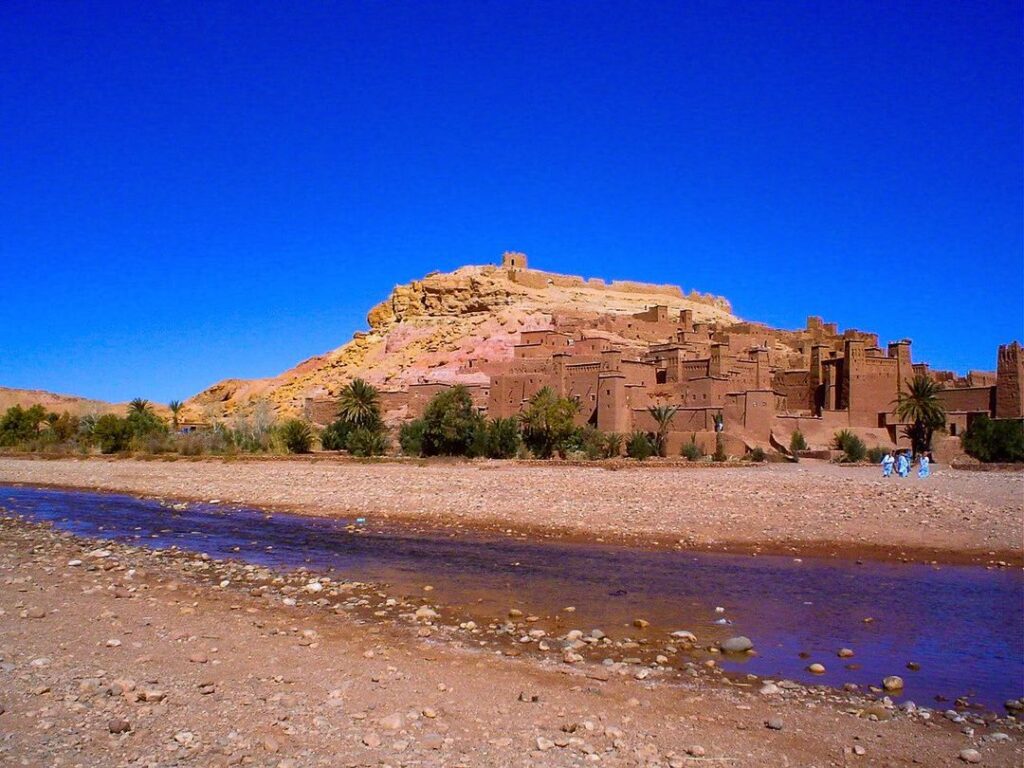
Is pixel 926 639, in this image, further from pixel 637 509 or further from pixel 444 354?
pixel 444 354

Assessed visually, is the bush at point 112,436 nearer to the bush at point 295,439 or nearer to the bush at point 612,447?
the bush at point 295,439

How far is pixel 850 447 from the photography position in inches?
1265

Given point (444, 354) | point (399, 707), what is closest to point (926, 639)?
point (399, 707)

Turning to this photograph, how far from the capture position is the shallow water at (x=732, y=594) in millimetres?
8086

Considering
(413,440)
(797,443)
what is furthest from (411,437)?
(797,443)

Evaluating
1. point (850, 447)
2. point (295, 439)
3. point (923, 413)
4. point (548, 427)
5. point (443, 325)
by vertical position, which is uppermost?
point (443, 325)

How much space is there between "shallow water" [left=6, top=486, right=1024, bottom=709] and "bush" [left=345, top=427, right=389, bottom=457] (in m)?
20.3

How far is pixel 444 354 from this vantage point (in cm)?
6059

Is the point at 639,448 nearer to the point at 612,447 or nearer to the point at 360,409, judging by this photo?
the point at 612,447

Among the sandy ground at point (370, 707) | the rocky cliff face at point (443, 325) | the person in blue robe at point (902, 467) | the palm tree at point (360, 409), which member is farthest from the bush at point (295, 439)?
the sandy ground at point (370, 707)

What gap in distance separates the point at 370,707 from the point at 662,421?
29.2 meters

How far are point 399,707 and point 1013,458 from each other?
29.9m

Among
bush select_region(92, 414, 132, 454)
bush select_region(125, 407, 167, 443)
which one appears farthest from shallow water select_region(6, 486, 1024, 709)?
bush select_region(125, 407, 167, 443)

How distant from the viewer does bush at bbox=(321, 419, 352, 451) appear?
1640 inches
